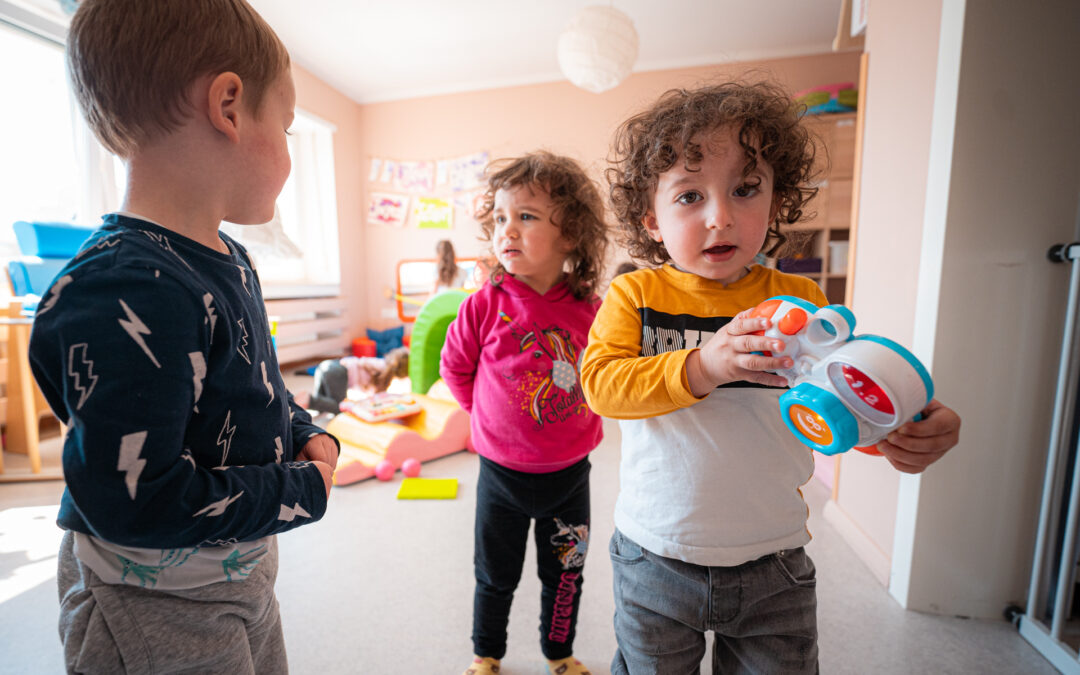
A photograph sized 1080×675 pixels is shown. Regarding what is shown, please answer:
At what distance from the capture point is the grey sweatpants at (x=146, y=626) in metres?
0.51

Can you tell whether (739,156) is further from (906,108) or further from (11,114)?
(11,114)

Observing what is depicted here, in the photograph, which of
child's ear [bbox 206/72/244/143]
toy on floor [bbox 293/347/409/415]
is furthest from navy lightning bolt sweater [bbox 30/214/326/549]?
toy on floor [bbox 293/347/409/415]

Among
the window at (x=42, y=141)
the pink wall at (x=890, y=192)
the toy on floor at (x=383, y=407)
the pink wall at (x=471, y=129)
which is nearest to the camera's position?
the pink wall at (x=890, y=192)

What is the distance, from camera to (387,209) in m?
4.91

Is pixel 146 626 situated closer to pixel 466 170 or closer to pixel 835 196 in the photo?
pixel 835 196

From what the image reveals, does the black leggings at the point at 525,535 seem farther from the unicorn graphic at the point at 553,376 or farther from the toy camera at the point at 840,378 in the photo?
the toy camera at the point at 840,378

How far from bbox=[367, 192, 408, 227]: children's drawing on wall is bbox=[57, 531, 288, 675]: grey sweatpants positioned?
4580 mm

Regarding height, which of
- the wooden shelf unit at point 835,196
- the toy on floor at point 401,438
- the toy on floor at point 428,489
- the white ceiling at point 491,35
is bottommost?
the toy on floor at point 428,489


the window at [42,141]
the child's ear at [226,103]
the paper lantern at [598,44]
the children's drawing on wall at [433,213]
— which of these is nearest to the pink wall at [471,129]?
the children's drawing on wall at [433,213]

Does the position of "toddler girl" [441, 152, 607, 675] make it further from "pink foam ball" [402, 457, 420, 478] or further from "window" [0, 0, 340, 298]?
"window" [0, 0, 340, 298]

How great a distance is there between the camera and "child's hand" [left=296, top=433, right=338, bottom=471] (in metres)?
0.65

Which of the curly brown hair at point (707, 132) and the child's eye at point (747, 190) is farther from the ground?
the curly brown hair at point (707, 132)

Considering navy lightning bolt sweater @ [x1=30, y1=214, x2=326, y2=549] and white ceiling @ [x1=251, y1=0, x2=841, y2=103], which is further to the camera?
white ceiling @ [x1=251, y1=0, x2=841, y2=103]

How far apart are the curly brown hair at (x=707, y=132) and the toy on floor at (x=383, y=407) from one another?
1772 millimetres
